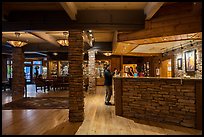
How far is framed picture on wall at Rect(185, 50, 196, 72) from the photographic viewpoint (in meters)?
8.45

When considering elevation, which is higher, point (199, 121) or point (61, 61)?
point (61, 61)

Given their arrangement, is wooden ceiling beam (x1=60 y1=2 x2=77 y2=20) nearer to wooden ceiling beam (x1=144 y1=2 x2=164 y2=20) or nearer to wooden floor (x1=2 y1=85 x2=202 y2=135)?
wooden ceiling beam (x1=144 y1=2 x2=164 y2=20)

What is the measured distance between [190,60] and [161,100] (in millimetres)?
3584

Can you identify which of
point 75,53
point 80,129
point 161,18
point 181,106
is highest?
point 161,18

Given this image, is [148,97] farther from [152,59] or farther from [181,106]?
[152,59]

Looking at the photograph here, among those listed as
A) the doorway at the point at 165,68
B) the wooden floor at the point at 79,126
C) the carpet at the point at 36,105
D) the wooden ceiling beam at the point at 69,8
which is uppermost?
the wooden ceiling beam at the point at 69,8

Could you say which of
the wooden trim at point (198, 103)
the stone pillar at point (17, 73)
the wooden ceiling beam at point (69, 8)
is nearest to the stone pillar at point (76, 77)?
the wooden ceiling beam at point (69, 8)

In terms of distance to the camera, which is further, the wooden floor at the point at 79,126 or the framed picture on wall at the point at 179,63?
the framed picture on wall at the point at 179,63

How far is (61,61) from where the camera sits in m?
19.5

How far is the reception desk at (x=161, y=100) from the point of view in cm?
536

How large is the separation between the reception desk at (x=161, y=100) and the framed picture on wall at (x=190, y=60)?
3137 mm

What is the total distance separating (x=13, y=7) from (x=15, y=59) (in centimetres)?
673

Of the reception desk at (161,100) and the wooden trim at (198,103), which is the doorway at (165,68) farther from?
the wooden trim at (198,103)

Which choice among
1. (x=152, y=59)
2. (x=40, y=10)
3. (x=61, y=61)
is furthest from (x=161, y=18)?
(x=61, y=61)
